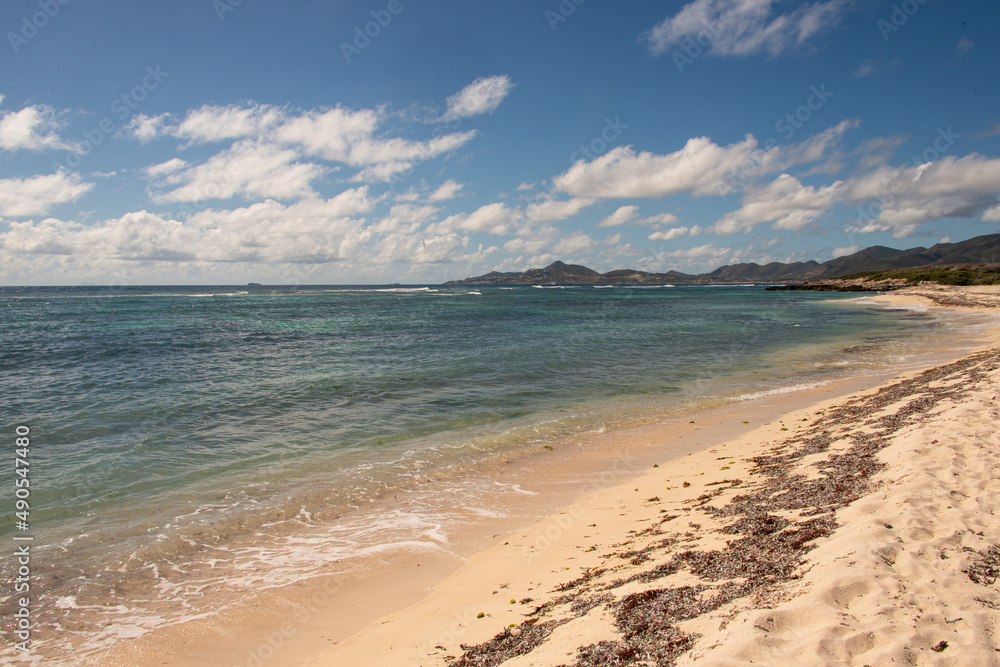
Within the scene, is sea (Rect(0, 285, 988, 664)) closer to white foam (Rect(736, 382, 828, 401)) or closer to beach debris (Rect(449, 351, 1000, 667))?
white foam (Rect(736, 382, 828, 401))

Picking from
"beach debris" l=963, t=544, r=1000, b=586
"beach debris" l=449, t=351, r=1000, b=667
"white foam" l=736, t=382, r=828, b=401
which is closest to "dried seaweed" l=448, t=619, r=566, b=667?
"beach debris" l=449, t=351, r=1000, b=667

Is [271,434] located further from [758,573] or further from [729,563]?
[758,573]

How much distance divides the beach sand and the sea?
2.10m

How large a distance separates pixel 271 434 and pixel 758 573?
40.6ft

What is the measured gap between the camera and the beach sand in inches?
135

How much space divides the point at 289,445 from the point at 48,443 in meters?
6.31

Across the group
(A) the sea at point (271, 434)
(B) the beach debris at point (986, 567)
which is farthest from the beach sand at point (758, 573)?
(A) the sea at point (271, 434)

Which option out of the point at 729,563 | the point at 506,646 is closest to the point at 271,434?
the point at 506,646

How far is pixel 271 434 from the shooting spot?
12.9 metres

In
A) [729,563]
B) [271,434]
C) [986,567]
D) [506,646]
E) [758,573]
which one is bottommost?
[271,434]

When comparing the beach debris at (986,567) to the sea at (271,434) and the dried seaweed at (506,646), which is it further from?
the sea at (271,434)

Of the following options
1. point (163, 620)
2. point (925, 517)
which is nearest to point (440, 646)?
point (163, 620)

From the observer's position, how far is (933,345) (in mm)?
25297

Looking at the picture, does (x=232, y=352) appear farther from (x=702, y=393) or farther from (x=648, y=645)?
(x=648, y=645)
